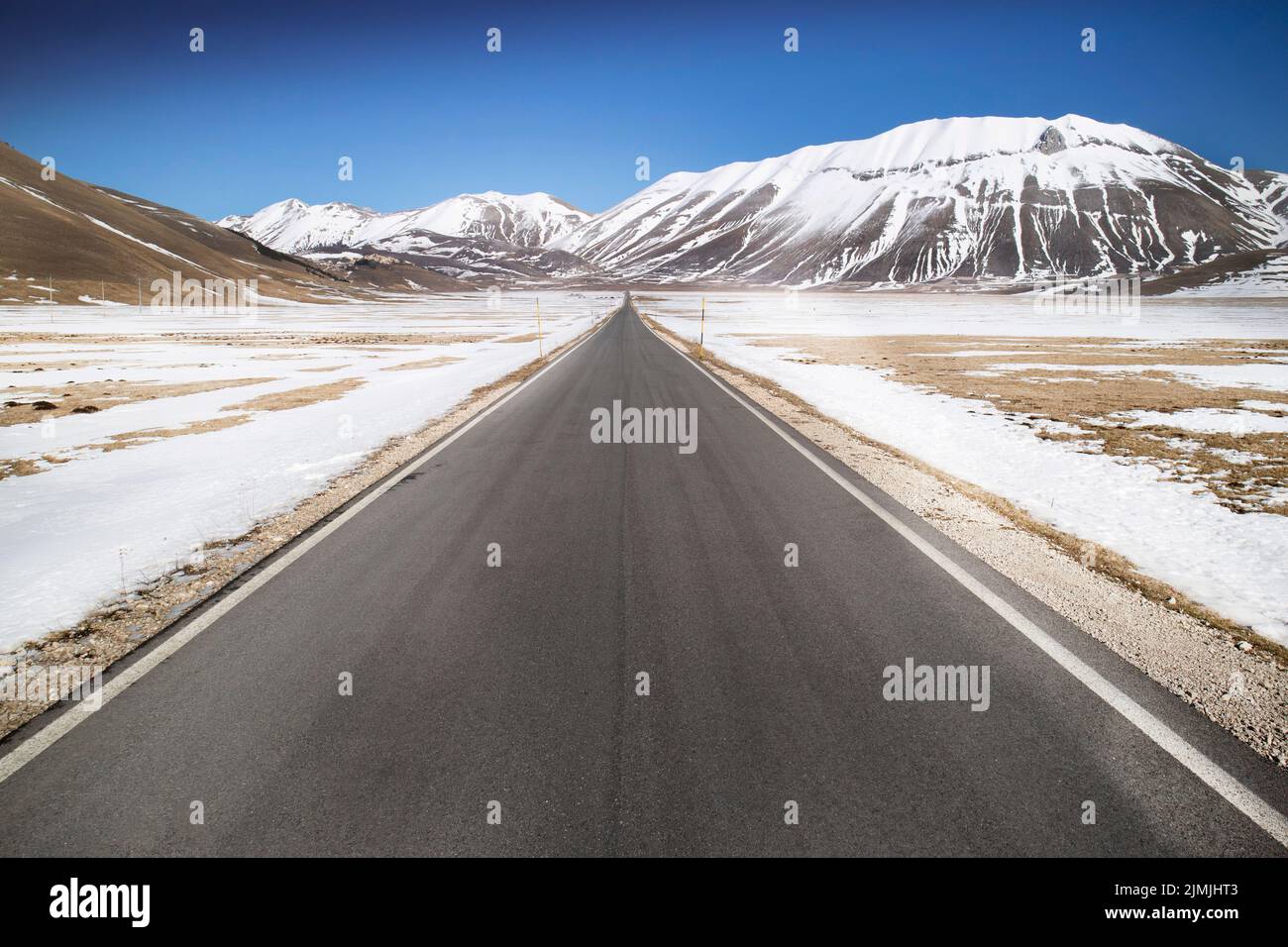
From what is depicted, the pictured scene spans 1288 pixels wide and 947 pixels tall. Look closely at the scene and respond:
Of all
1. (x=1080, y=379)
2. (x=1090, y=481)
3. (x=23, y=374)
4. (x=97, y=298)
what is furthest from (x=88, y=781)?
(x=97, y=298)

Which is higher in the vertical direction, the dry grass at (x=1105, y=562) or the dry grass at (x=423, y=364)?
the dry grass at (x=423, y=364)

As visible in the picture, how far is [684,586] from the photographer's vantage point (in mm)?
5344

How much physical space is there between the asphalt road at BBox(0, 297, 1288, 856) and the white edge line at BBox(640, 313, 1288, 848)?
7 centimetres

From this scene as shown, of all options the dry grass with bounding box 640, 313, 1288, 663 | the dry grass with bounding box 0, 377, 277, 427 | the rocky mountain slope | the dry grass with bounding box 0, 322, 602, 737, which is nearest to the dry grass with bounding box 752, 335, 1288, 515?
the dry grass with bounding box 640, 313, 1288, 663

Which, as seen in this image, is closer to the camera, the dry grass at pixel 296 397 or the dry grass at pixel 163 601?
the dry grass at pixel 163 601

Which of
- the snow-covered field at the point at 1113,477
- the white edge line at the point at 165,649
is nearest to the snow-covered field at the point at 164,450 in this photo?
the white edge line at the point at 165,649

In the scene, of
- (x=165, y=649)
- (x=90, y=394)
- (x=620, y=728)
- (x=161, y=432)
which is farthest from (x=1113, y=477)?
(x=90, y=394)

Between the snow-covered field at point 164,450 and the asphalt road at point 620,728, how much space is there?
1.99m

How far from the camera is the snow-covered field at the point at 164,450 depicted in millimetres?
6164

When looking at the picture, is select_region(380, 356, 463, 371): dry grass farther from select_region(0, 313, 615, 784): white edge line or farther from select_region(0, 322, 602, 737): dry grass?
select_region(0, 313, 615, 784): white edge line

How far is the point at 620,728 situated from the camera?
3.50m

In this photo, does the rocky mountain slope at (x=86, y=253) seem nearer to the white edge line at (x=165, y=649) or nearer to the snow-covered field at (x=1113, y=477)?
the white edge line at (x=165, y=649)

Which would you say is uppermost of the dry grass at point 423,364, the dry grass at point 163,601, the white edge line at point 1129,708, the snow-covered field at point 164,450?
the dry grass at point 423,364

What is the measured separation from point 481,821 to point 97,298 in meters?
122
